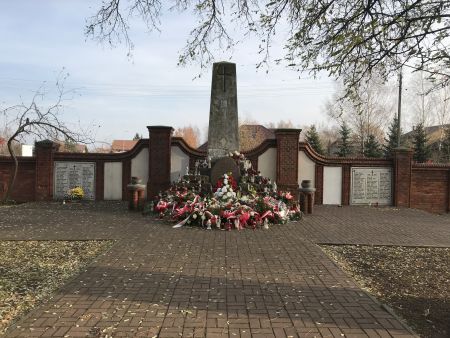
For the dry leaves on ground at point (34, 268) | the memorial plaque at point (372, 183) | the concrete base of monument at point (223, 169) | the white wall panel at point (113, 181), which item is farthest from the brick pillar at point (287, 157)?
the dry leaves on ground at point (34, 268)

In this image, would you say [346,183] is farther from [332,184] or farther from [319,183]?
[319,183]

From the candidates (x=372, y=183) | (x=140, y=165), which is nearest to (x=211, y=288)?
(x=140, y=165)

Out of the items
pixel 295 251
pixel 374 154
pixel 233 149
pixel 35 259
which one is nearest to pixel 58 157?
pixel 233 149

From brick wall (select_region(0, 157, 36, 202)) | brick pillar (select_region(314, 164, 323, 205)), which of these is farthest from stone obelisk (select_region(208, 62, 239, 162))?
brick wall (select_region(0, 157, 36, 202))

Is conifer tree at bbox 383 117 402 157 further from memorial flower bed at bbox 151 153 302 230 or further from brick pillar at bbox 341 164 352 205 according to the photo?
memorial flower bed at bbox 151 153 302 230

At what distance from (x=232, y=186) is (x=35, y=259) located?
6.80m

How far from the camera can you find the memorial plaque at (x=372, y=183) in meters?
17.4

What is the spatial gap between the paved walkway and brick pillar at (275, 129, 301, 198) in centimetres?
587

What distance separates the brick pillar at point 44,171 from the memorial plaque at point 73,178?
23cm

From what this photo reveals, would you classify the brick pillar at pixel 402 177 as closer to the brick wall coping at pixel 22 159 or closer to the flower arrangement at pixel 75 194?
the flower arrangement at pixel 75 194

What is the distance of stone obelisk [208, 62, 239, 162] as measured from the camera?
587 inches

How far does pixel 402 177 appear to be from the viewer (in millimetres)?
17266

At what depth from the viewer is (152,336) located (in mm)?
4016

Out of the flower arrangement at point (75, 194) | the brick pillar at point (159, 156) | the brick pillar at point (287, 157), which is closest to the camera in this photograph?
the brick pillar at point (159, 156)
